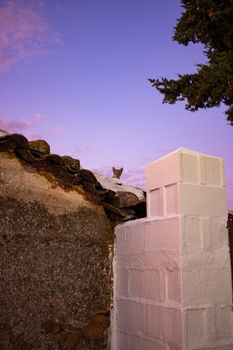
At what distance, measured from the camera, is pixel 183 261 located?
8.07 feet

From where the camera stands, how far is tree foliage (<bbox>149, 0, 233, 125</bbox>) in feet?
29.5

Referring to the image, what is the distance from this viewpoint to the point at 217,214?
106 inches

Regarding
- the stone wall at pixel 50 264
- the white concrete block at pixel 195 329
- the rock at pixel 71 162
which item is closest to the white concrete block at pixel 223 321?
the white concrete block at pixel 195 329

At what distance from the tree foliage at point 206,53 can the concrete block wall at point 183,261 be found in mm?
6764

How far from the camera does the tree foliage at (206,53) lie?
354 inches

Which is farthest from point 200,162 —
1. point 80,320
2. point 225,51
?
point 225,51

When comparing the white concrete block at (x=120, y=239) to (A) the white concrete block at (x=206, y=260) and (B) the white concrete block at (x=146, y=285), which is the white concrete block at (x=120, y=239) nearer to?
(B) the white concrete block at (x=146, y=285)

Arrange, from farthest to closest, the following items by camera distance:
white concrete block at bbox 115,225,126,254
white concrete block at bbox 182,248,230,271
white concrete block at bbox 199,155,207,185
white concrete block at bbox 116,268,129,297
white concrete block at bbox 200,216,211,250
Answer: white concrete block at bbox 115,225,126,254, white concrete block at bbox 116,268,129,297, white concrete block at bbox 199,155,207,185, white concrete block at bbox 200,216,211,250, white concrete block at bbox 182,248,230,271

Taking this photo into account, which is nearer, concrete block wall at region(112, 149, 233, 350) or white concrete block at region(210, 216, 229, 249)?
concrete block wall at region(112, 149, 233, 350)

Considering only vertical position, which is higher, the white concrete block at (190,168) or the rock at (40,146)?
the rock at (40,146)

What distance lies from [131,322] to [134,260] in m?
0.55

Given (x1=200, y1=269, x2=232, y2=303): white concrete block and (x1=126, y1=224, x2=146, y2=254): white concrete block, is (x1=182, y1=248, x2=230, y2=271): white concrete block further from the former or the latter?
(x1=126, y1=224, x2=146, y2=254): white concrete block

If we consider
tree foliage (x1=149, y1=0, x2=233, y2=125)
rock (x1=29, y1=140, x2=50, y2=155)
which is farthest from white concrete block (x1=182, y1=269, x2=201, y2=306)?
tree foliage (x1=149, y1=0, x2=233, y2=125)

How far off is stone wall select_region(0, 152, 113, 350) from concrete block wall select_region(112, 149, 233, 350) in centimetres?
46
